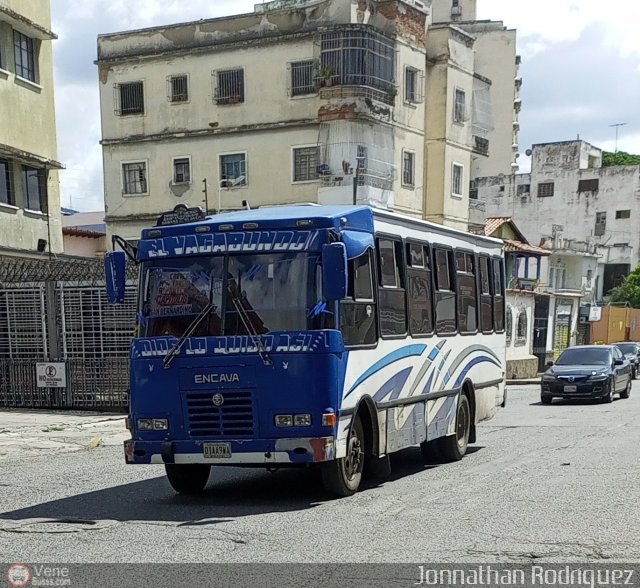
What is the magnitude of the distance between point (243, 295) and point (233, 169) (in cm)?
2924

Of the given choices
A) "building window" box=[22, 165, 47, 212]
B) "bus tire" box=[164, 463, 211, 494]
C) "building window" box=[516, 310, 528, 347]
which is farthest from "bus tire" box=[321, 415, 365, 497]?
"building window" box=[516, 310, 528, 347]

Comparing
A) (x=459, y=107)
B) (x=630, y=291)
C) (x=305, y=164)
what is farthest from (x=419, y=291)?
(x=630, y=291)

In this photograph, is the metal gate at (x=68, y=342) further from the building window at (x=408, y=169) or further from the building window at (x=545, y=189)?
the building window at (x=545, y=189)

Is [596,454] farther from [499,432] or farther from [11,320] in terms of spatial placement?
[11,320]

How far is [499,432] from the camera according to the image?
15.5 m

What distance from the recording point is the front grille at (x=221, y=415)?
8477mm

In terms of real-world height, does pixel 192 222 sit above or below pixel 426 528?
above

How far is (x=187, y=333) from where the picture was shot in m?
8.66

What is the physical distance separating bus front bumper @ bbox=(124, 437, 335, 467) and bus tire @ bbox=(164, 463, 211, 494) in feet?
2.47

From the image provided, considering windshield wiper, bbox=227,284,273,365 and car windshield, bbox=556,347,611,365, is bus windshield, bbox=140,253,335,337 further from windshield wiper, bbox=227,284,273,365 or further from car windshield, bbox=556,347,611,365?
car windshield, bbox=556,347,611,365

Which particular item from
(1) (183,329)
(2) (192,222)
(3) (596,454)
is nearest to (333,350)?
(1) (183,329)

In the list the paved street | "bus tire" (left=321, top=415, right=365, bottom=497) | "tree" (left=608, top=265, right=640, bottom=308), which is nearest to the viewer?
the paved street

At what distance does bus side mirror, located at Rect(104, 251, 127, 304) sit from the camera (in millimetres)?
9414

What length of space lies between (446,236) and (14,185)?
60.5 ft
